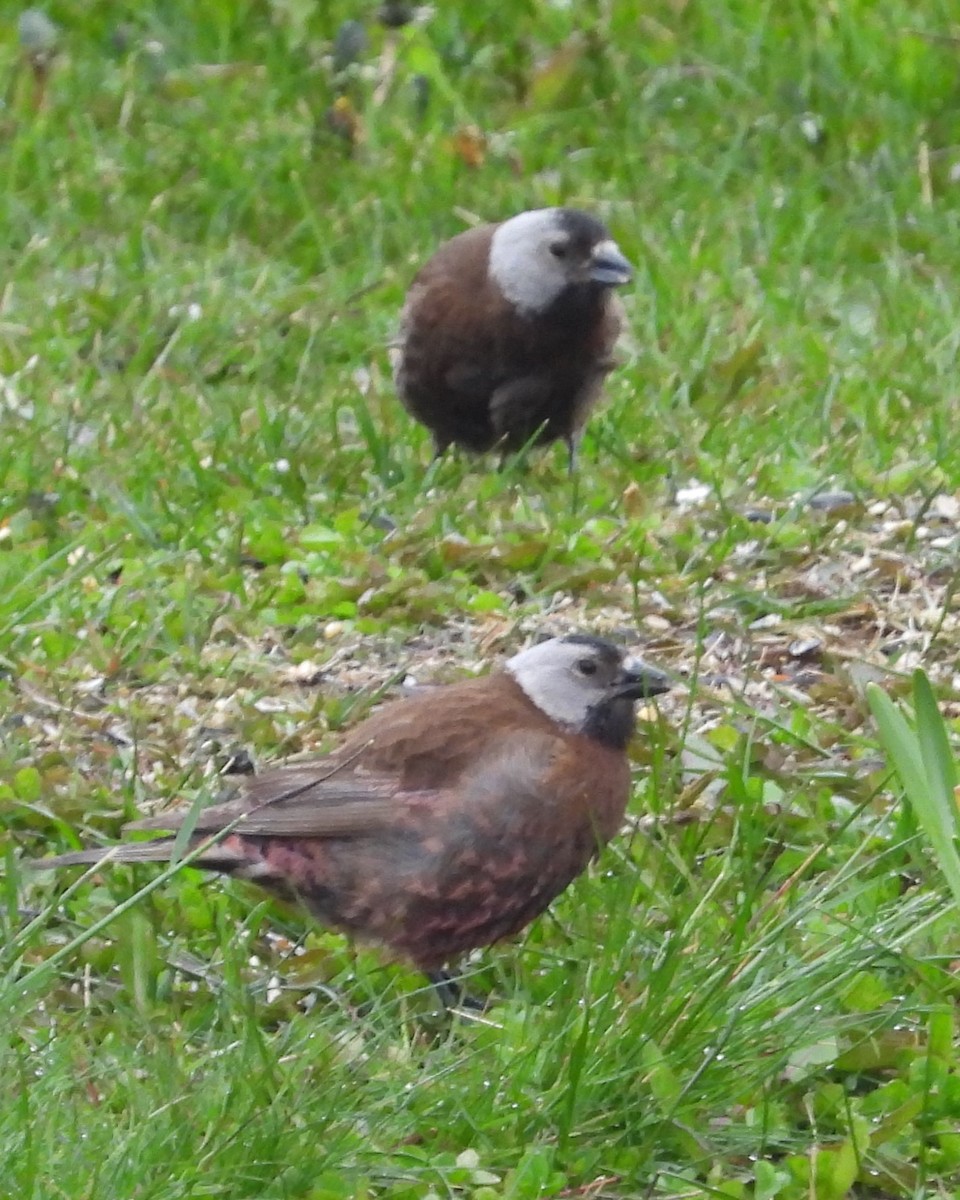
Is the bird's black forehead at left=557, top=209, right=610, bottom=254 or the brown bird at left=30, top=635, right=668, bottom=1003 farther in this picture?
the bird's black forehead at left=557, top=209, right=610, bottom=254

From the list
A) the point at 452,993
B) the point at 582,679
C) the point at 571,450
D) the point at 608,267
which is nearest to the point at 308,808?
the point at 452,993

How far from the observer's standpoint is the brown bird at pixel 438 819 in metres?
3.94

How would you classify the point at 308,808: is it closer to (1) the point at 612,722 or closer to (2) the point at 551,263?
(1) the point at 612,722

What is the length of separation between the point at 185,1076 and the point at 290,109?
21.7ft

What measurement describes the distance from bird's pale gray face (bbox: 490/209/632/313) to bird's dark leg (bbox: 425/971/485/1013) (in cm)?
298

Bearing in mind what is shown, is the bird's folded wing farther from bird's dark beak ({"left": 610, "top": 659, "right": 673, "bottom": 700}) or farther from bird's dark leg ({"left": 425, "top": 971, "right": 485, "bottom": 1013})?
bird's dark beak ({"left": 610, "top": 659, "right": 673, "bottom": 700})

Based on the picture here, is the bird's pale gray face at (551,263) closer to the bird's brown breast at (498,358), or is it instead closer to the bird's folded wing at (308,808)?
the bird's brown breast at (498,358)

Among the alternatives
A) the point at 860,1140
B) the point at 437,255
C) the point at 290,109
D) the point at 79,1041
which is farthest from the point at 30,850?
the point at 290,109

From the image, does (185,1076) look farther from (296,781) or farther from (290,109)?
(290,109)

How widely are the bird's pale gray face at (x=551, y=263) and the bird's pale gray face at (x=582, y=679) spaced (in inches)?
101

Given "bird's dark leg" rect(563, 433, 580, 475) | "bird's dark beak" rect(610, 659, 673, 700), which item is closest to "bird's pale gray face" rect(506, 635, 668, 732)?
"bird's dark beak" rect(610, 659, 673, 700)

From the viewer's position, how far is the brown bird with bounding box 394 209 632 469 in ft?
22.0

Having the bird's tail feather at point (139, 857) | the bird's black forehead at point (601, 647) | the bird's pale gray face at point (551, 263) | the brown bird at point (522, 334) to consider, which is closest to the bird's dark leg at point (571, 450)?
the brown bird at point (522, 334)

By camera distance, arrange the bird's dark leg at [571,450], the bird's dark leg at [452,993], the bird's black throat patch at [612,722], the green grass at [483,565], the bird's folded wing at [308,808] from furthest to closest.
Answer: the bird's dark leg at [571,450] → the bird's black throat patch at [612,722] → the bird's folded wing at [308,808] → the bird's dark leg at [452,993] → the green grass at [483,565]
